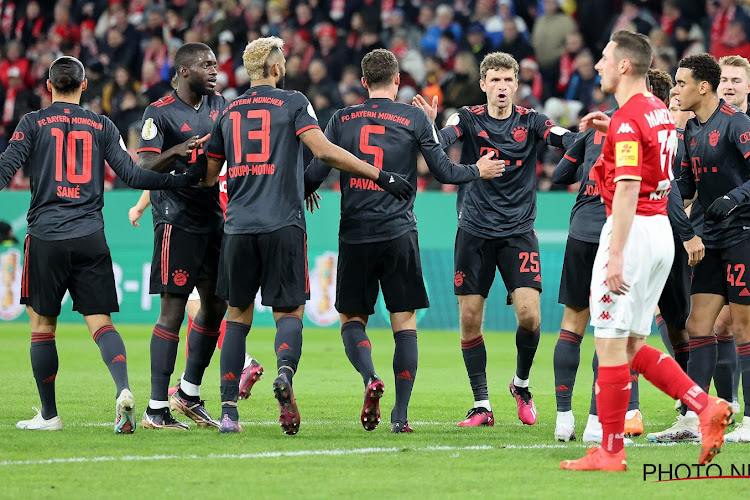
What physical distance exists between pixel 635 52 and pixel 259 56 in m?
2.47

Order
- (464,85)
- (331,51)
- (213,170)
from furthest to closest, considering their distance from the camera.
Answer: (331,51) → (464,85) → (213,170)

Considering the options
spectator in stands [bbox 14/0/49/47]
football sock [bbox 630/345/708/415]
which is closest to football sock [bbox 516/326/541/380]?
football sock [bbox 630/345/708/415]

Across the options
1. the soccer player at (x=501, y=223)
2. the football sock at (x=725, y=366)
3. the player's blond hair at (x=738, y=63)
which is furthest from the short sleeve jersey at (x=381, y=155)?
the football sock at (x=725, y=366)

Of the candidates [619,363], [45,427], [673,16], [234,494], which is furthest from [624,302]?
[673,16]

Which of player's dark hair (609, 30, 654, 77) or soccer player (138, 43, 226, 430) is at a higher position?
player's dark hair (609, 30, 654, 77)

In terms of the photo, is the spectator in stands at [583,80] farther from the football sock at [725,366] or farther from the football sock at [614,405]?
the football sock at [614,405]

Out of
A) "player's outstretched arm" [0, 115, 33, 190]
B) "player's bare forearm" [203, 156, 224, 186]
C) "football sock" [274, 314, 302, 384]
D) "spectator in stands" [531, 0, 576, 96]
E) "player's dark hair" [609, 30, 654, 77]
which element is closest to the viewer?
"player's dark hair" [609, 30, 654, 77]

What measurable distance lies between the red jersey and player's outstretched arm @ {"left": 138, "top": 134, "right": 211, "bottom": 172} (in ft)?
9.18

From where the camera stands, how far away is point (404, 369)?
24.7ft

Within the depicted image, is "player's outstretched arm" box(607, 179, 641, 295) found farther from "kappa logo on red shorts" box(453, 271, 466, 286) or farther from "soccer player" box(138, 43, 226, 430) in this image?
"soccer player" box(138, 43, 226, 430)

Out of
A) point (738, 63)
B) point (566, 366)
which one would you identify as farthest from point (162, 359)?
point (738, 63)

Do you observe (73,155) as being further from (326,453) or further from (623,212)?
(623,212)

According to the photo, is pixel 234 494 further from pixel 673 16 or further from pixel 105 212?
pixel 673 16

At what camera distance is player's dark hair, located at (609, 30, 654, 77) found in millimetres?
5984
